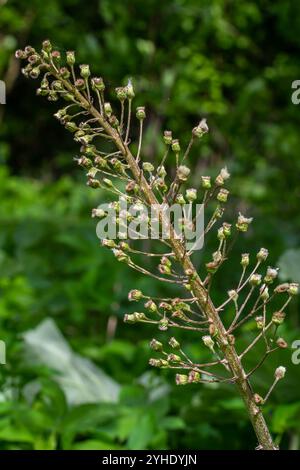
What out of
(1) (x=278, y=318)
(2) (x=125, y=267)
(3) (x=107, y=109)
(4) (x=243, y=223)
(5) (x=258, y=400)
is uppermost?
(2) (x=125, y=267)

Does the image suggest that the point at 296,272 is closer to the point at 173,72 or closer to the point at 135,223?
the point at 135,223

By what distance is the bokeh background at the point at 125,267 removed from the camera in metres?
2.23

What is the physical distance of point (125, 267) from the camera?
381cm

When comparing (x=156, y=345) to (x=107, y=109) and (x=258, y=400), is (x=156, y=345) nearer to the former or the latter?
(x=258, y=400)

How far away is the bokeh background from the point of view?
87.7 inches

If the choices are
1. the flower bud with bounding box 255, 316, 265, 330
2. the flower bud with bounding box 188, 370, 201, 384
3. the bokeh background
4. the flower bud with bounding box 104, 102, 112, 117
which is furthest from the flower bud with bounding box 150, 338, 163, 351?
the bokeh background

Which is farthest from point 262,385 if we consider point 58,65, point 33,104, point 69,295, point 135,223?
point 33,104

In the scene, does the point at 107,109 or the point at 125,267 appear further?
the point at 125,267

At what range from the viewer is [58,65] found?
1.29 meters

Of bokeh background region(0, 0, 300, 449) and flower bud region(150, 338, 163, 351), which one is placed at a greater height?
Result: bokeh background region(0, 0, 300, 449)

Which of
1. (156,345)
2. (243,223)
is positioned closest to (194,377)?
(156,345)

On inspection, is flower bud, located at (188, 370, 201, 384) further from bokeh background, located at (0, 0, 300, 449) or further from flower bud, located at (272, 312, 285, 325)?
bokeh background, located at (0, 0, 300, 449)

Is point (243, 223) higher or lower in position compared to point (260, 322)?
higher

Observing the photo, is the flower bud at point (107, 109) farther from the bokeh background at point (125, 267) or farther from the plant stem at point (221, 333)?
the bokeh background at point (125, 267)
